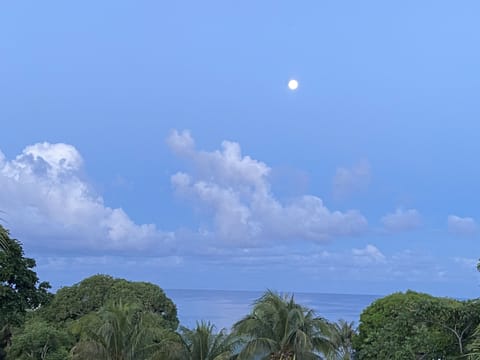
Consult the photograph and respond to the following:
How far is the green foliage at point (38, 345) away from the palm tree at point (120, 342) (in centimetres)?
840

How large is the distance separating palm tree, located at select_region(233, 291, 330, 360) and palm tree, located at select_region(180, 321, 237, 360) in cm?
76

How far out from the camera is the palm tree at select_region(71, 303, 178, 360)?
27.6 metres

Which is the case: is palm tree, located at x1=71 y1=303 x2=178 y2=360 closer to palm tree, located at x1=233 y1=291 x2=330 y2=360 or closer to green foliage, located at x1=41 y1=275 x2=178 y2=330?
palm tree, located at x1=233 y1=291 x2=330 y2=360

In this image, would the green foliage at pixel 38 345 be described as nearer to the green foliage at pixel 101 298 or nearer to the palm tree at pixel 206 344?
the green foliage at pixel 101 298

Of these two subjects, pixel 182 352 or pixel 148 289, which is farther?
pixel 148 289

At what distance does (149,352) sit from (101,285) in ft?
77.8

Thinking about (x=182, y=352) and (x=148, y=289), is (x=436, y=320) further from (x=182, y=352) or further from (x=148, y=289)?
(x=148, y=289)

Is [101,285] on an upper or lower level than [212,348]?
upper

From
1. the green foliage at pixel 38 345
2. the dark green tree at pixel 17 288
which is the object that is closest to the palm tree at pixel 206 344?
the dark green tree at pixel 17 288

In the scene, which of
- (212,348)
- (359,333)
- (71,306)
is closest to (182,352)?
(212,348)

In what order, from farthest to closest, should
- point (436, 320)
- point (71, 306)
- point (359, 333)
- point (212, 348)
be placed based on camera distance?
point (71, 306) < point (359, 333) < point (436, 320) < point (212, 348)

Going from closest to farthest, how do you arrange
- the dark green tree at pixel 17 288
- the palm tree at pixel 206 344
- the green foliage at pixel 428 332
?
the dark green tree at pixel 17 288 → the palm tree at pixel 206 344 → the green foliage at pixel 428 332

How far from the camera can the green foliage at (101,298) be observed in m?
49.2

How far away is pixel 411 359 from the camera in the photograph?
2933 centimetres
